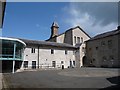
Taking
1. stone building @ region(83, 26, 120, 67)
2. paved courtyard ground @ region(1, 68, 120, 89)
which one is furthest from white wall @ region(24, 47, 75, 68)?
paved courtyard ground @ region(1, 68, 120, 89)

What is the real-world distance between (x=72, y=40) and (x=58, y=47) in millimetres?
9126

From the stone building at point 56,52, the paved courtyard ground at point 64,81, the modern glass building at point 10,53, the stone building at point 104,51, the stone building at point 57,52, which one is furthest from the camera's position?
the stone building at point 104,51

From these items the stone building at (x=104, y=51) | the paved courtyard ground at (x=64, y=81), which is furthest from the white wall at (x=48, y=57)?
the paved courtyard ground at (x=64, y=81)

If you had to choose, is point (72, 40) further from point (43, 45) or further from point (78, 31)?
point (43, 45)

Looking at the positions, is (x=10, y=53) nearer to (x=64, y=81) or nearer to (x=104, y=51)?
(x=64, y=81)

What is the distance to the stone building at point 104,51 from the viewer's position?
116 ft

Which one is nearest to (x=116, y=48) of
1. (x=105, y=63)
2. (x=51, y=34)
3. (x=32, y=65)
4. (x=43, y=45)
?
(x=105, y=63)

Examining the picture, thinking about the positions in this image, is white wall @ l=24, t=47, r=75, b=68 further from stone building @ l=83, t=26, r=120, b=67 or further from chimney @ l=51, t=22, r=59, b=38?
chimney @ l=51, t=22, r=59, b=38

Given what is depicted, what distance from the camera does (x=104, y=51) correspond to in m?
38.3

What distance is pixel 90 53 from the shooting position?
42594 mm

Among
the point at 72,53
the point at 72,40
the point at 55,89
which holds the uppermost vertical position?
the point at 72,40

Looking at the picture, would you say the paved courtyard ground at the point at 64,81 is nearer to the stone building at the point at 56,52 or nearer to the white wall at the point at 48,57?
the stone building at the point at 56,52

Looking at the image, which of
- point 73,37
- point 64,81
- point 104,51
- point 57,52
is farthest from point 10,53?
point 73,37

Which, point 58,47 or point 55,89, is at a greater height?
→ point 58,47
